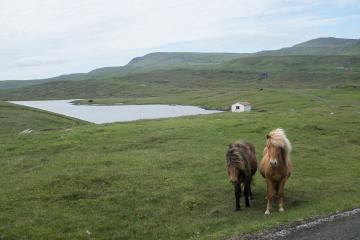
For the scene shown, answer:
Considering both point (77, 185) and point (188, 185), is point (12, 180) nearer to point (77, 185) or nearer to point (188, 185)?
point (77, 185)

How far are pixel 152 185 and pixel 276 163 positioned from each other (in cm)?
746

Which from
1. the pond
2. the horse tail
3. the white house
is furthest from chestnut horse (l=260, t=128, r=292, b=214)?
the white house

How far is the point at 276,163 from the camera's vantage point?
54.4 ft

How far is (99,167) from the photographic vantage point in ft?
83.7

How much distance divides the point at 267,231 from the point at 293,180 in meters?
8.30

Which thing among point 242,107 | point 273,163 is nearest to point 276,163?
point 273,163

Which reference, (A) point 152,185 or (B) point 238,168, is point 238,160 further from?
(A) point 152,185

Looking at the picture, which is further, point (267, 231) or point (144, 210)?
point (144, 210)

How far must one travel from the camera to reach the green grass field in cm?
1662

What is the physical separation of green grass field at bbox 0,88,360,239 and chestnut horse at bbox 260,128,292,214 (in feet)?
2.97

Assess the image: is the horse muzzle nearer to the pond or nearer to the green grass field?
the green grass field

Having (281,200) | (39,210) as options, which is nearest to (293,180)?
(281,200)

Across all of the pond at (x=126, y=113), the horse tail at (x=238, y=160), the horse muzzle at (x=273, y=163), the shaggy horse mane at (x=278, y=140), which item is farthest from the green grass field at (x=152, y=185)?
the pond at (x=126, y=113)

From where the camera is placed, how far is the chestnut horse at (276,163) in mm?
16766
